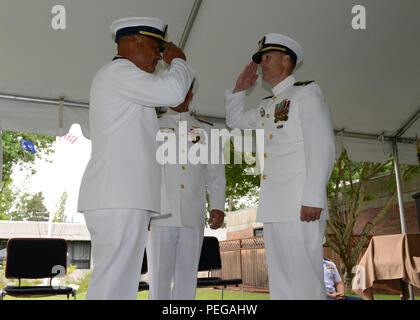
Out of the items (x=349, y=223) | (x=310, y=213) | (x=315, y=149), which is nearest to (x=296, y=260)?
(x=310, y=213)

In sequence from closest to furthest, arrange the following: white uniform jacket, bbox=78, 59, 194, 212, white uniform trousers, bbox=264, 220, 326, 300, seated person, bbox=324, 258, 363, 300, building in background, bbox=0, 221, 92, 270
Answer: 1. white uniform jacket, bbox=78, 59, 194, 212
2. white uniform trousers, bbox=264, 220, 326, 300
3. seated person, bbox=324, 258, 363, 300
4. building in background, bbox=0, 221, 92, 270

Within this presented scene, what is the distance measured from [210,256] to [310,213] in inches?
152

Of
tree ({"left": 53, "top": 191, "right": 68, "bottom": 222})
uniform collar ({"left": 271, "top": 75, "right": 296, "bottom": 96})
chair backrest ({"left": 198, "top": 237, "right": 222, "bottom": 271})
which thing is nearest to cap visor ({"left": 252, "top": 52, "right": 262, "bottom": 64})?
uniform collar ({"left": 271, "top": 75, "right": 296, "bottom": 96})

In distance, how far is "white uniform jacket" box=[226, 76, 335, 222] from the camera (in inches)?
87.2

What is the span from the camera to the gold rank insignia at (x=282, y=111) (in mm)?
2461

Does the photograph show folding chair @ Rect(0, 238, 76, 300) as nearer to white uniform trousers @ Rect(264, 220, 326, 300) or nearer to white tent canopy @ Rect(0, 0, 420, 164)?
white tent canopy @ Rect(0, 0, 420, 164)

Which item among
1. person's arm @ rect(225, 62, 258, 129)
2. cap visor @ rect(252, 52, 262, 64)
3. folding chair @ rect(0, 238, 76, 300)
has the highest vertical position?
cap visor @ rect(252, 52, 262, 64)

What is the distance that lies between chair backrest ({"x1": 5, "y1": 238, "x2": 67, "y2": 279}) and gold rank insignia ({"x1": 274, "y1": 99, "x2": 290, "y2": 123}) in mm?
3789

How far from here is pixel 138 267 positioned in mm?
1900

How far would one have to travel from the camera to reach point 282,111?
2486 millimetres

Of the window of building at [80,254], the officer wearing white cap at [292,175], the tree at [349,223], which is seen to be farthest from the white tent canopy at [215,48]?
the window of building at [80,254]

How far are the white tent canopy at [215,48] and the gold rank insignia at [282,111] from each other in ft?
5.86
